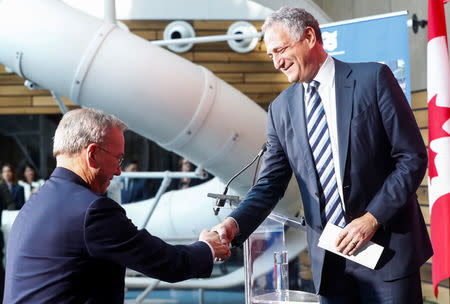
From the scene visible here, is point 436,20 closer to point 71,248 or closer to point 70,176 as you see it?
point 70,176

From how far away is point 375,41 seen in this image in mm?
3283

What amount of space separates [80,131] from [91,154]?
60 millimetres

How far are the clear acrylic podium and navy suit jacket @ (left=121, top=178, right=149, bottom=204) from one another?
3600 millimetres

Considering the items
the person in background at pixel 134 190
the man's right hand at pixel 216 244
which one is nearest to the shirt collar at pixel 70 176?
the man's right hand at pixel 216 244

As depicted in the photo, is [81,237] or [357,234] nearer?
[81,237]

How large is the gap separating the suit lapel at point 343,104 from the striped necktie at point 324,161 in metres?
0.05

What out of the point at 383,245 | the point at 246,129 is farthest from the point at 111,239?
the point at 246,129

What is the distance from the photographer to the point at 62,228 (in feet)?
4.38

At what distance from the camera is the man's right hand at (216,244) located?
166 cm

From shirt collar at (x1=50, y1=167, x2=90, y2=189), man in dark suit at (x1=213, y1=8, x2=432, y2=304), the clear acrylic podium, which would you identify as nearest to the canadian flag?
the clear acrylic podium

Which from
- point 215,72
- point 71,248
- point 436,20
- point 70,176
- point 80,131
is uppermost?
point 436,20

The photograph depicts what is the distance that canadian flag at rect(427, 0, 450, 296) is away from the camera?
109 inches

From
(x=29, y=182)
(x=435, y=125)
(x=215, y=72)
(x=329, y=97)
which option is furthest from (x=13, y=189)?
(x=329, y=97)

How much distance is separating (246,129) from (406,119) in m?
1.93
